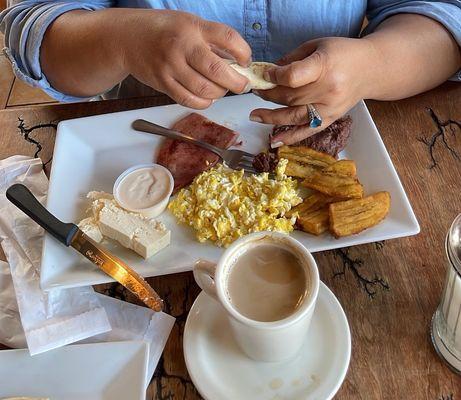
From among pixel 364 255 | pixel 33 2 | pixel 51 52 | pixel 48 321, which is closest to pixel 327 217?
pixel 364 255

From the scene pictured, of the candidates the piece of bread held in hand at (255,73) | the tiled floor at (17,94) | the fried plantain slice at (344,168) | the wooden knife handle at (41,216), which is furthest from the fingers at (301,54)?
the tiled floor at (17,94)

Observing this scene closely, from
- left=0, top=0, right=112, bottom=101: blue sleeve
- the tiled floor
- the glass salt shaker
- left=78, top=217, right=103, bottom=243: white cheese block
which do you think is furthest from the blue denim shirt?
the tiled floor

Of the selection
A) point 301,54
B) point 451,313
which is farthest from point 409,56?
point 451,313

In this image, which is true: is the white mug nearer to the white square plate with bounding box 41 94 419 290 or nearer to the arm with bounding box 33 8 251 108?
the white square plate with bounding box 41 94 419 290

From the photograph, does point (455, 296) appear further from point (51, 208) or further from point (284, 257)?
point (51, 208)

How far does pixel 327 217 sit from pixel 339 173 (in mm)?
99

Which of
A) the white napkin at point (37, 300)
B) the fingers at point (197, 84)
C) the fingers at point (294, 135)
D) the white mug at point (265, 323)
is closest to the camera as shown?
Answer: the white mug at point (265, 323)

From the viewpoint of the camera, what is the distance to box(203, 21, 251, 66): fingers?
34.5 inches

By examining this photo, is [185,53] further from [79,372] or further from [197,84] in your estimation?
[79,372]

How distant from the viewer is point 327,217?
0.89m

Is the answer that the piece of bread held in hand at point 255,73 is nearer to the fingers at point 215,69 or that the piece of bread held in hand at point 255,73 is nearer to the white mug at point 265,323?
the fingers at point 215,69

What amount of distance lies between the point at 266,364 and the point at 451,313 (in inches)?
10.2

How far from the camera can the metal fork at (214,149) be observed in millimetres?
1033

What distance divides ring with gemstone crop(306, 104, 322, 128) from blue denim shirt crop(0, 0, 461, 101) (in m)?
0.28
